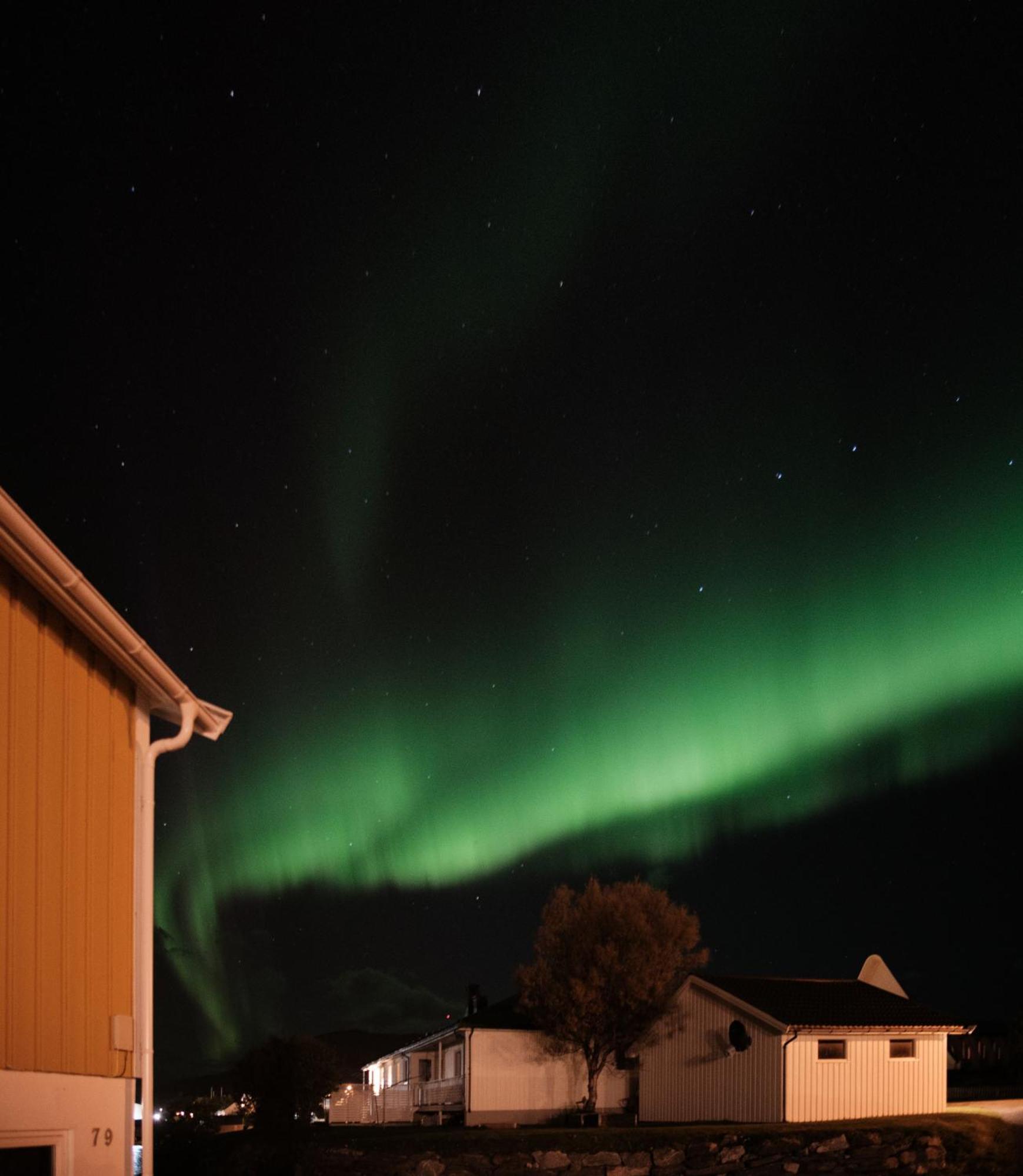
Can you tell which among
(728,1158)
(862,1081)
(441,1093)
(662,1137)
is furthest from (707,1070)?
(441,1093)

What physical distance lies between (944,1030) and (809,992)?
380 centimetres

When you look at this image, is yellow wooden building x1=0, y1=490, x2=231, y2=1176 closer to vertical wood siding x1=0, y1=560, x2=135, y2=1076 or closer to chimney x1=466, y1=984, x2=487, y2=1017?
vertical wood siding x1=0, y1=560, x2=135, y2=1076

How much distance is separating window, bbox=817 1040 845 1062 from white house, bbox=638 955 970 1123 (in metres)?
0.02

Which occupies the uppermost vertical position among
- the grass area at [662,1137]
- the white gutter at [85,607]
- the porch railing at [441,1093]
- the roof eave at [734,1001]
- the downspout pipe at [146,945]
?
the white gutter at [85,607]

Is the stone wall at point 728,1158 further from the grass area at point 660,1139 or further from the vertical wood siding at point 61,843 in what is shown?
the vertical wood siding at point 61,843

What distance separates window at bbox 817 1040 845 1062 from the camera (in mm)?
36312

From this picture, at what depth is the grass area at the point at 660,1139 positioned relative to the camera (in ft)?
104

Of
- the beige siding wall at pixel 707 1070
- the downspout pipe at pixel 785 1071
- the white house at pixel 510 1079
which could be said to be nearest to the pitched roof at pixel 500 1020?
the white house at pixel 510 1079

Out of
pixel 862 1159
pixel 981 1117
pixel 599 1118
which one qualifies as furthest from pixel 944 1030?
pixel 599 1118

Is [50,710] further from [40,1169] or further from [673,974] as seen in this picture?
[673,974]

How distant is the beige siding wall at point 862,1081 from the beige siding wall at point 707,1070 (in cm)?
54

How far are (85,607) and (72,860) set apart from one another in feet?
4.90

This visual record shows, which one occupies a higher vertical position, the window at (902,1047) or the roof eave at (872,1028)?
the roof eave at (872,1028)

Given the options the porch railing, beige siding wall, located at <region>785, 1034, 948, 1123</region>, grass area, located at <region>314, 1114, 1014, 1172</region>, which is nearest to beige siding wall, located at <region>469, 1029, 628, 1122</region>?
the porch railing
